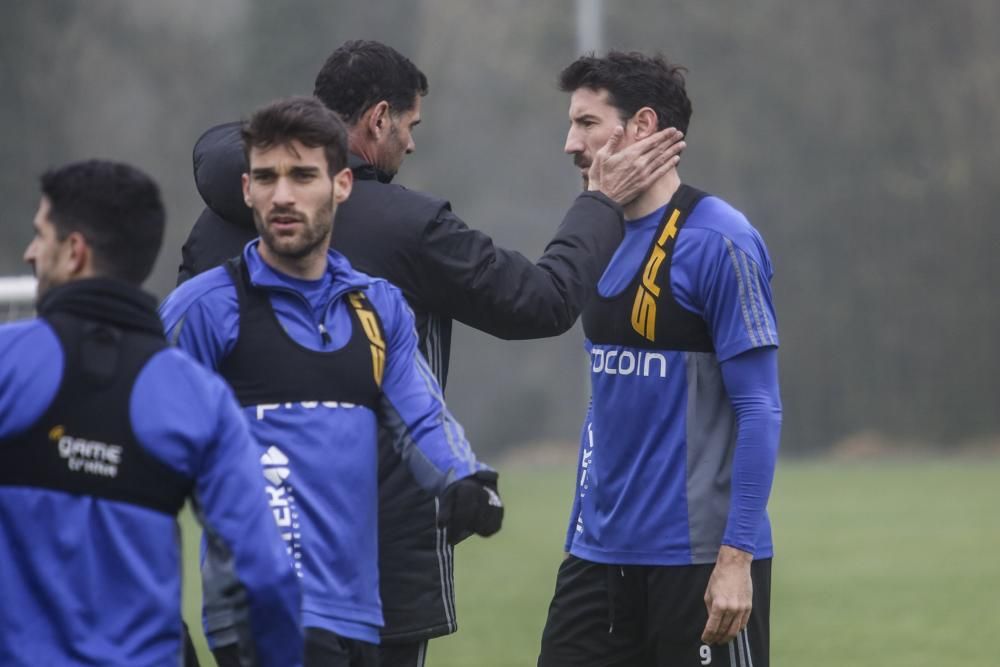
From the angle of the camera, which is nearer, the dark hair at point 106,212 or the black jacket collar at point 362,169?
the dark hair at point 106,212

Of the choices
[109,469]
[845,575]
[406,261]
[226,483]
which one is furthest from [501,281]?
[845,575]

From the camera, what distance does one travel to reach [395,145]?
376 centimetres

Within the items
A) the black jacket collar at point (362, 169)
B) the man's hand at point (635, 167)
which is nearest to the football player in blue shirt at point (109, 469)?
the black jacket collar at point (362, 169)

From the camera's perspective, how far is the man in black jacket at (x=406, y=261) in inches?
141

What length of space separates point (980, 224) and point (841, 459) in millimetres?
3730

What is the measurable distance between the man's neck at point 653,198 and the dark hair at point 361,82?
0.70 meters

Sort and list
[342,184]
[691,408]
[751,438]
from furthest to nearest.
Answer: [691,408] → [751,438] → [342,184]

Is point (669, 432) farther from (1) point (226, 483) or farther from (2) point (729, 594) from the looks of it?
(1) point (226, 483)

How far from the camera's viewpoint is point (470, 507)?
304 cm

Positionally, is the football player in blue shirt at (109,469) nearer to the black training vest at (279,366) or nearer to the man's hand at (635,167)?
the black training vest at (279,366)

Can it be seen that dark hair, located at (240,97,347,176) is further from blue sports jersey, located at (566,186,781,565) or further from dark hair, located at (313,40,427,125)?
blue sports jersey, located at (566,186,781,565)

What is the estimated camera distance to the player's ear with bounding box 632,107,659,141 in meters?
4.17

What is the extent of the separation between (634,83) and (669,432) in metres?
0.91

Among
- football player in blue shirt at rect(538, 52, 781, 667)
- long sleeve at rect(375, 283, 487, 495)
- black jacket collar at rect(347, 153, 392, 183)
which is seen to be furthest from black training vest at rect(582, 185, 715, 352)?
long sleeve at rect(375, 283, 487, 495)
